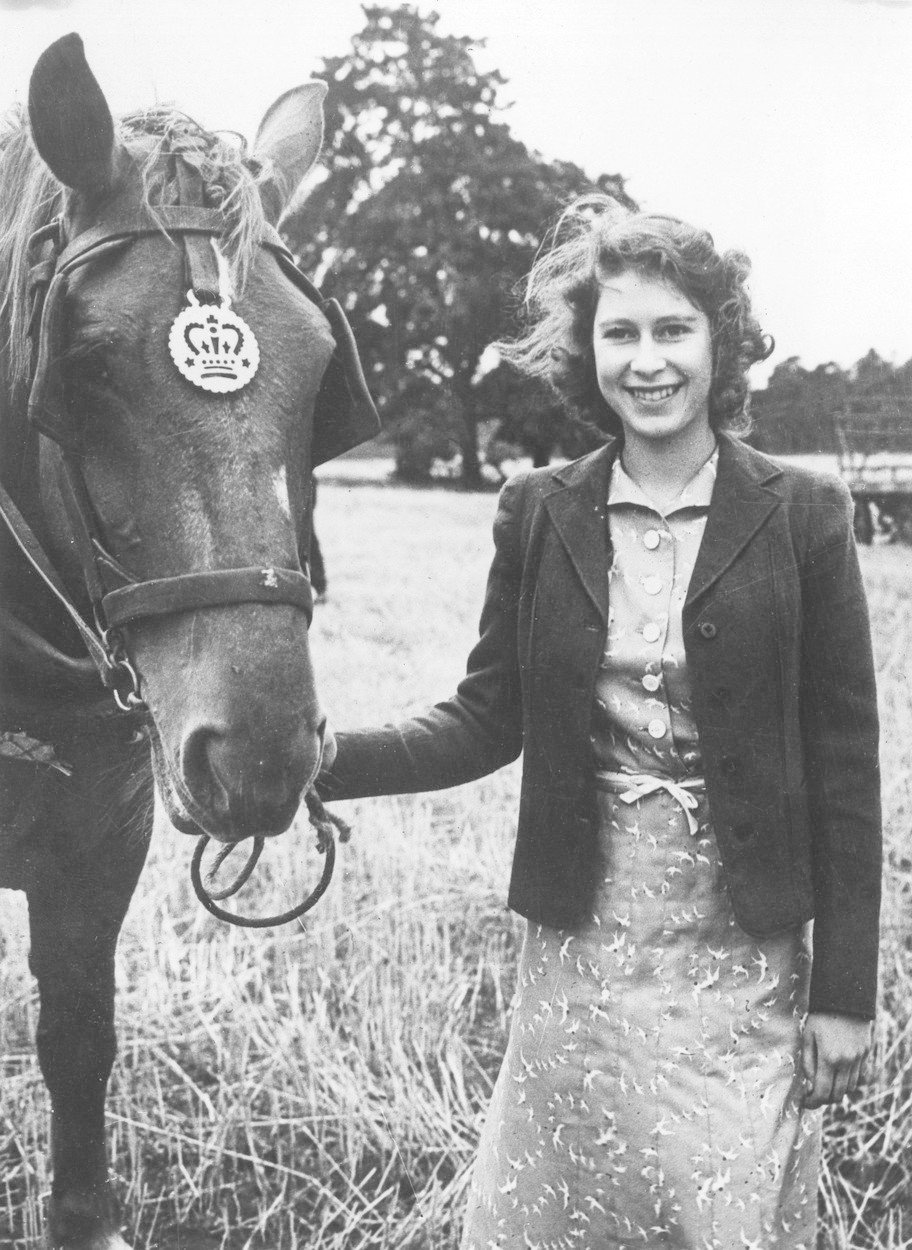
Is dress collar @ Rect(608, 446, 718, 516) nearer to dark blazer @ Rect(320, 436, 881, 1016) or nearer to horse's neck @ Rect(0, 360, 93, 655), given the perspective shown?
dark blazer @ Rect(320, 436, 881, 1016)

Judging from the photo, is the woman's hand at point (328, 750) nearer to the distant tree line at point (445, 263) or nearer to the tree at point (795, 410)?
the distant tree line at point (445, 263)

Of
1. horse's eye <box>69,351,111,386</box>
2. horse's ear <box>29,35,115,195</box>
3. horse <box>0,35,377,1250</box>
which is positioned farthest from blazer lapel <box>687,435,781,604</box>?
horse's ear <box>29,35,115,195</box>

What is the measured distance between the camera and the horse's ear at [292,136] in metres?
2.05

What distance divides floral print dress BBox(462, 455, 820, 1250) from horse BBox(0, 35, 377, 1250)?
21.6 inches

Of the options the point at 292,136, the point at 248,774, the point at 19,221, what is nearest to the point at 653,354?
the point at 292,136

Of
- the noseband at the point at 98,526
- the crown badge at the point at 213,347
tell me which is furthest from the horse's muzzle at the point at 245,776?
the crown badge at the point at 213,347

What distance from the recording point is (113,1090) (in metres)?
2.97

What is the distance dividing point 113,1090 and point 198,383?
7.18 ft

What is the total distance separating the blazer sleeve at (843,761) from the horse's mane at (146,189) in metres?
1.03

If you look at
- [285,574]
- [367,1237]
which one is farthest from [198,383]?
[367,1237]

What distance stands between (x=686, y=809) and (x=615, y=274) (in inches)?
35.9

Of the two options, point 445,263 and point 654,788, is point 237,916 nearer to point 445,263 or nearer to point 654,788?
point 654,788

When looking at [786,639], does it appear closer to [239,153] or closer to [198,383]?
[198,383]

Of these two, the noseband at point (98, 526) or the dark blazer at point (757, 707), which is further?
the dark blazer at point (757, 707)
